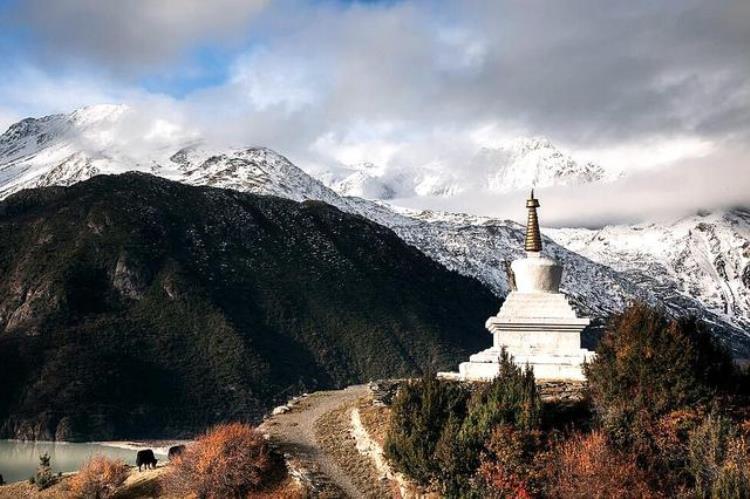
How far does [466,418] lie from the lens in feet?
95.8

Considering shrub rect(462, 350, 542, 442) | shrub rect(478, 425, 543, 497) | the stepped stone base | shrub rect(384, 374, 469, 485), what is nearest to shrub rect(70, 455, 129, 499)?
shrub rect(384, 374, 469, 485)

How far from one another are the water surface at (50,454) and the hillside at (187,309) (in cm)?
418

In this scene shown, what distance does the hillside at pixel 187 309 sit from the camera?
118000 millimetres

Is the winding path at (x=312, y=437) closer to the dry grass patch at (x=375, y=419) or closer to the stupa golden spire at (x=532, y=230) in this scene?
the dry grass patch at (x=375, y=419)

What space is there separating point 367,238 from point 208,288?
3903 centimetres

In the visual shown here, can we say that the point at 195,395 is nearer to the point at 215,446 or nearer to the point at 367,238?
the point at 367,238

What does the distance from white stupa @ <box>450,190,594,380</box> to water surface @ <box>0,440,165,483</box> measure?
37466mm

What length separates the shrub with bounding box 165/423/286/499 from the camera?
102ft

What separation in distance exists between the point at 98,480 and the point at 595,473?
19502 mm

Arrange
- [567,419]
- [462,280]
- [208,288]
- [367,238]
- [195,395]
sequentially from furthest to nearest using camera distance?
[462,280], [367,238], [208,288], [195,395], [567,419]

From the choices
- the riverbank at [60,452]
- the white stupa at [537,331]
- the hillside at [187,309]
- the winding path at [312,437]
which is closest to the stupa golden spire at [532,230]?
the white stupa at [537,331]

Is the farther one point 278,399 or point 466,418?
point 278,399

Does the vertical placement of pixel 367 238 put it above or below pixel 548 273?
above

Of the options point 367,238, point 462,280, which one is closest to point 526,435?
point 367,238
